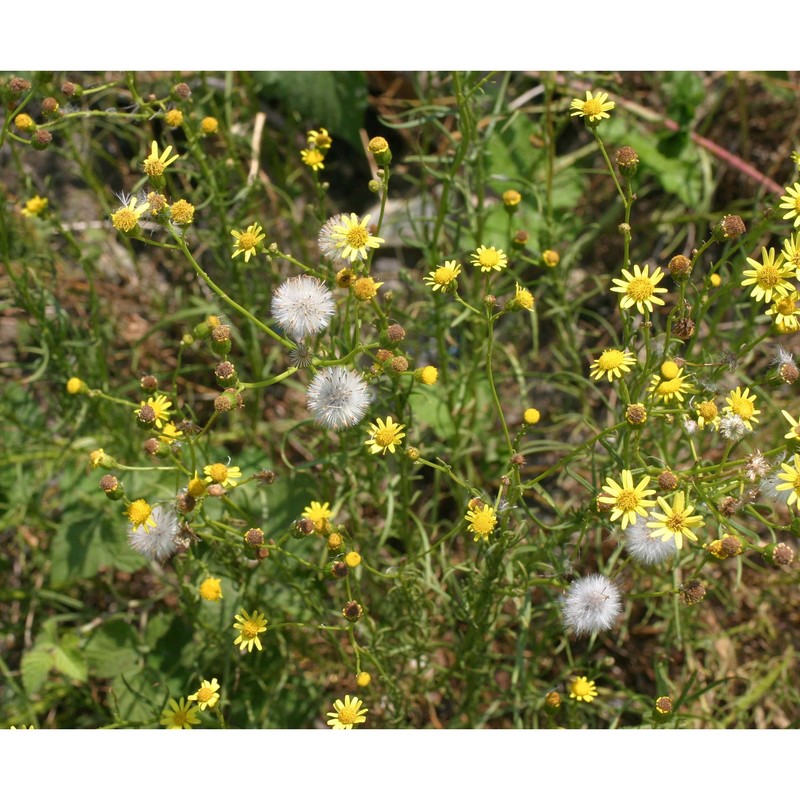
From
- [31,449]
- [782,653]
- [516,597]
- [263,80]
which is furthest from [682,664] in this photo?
[263,80]

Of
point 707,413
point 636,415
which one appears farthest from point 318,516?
point 707,413

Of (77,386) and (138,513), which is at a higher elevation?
(77,386)

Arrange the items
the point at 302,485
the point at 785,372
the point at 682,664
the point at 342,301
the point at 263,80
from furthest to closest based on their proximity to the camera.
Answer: the point at 263,80 < the point at 682,664 < the point at 302,485 < the point at 342,301 < the point at 785,372

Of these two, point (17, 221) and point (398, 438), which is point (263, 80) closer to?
point (17, 221)

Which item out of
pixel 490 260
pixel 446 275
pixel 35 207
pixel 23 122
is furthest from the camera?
pixel 35 207

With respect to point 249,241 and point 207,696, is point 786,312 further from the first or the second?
point 207,696

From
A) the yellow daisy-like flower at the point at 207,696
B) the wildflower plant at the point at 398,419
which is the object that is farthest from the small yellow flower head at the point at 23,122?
the yellow daisy-like flower at the point at 207,696

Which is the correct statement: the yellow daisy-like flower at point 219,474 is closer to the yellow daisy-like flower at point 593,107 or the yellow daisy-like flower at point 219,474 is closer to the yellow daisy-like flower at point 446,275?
the yellow daisy-like flower at point 446,275
